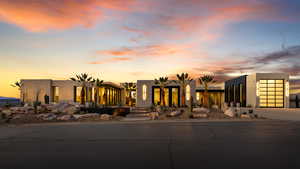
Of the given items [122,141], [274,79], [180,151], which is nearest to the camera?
[180,151]

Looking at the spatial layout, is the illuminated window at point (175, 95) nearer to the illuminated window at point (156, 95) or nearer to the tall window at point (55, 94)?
the illuminated window at point (156, 95)

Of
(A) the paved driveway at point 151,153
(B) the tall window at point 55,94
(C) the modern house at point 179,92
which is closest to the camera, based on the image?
(A) the paved driveway at point 151,153

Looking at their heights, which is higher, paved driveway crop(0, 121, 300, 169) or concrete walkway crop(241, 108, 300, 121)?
paved driveway crop(0, 121, 300, 169)

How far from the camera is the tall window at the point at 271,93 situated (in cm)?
3441

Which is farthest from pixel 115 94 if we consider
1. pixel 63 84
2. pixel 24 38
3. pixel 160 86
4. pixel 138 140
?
pixel 138 140

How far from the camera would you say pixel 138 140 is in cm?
830

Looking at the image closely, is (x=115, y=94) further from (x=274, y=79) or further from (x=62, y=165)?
(x=62, y=165)

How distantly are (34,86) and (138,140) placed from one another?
40.2 metres

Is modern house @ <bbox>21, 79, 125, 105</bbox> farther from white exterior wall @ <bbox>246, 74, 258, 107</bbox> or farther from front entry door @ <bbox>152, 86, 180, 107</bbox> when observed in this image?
white exterior wall @ <bbox>246, 74, 258, 107</bbox>

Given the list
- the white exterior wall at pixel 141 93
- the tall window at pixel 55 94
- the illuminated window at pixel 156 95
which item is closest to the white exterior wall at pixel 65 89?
the tall window at pixel 55 94

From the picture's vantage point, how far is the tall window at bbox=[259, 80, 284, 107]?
34.4 metres

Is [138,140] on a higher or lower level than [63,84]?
lower

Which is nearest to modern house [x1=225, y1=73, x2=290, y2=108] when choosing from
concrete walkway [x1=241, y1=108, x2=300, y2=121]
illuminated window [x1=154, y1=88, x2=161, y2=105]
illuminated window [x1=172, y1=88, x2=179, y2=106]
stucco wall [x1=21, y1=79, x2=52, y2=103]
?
concrete walkway [x1=241, y1=108, x2=300, y2=121]

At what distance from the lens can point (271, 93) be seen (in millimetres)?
34469
